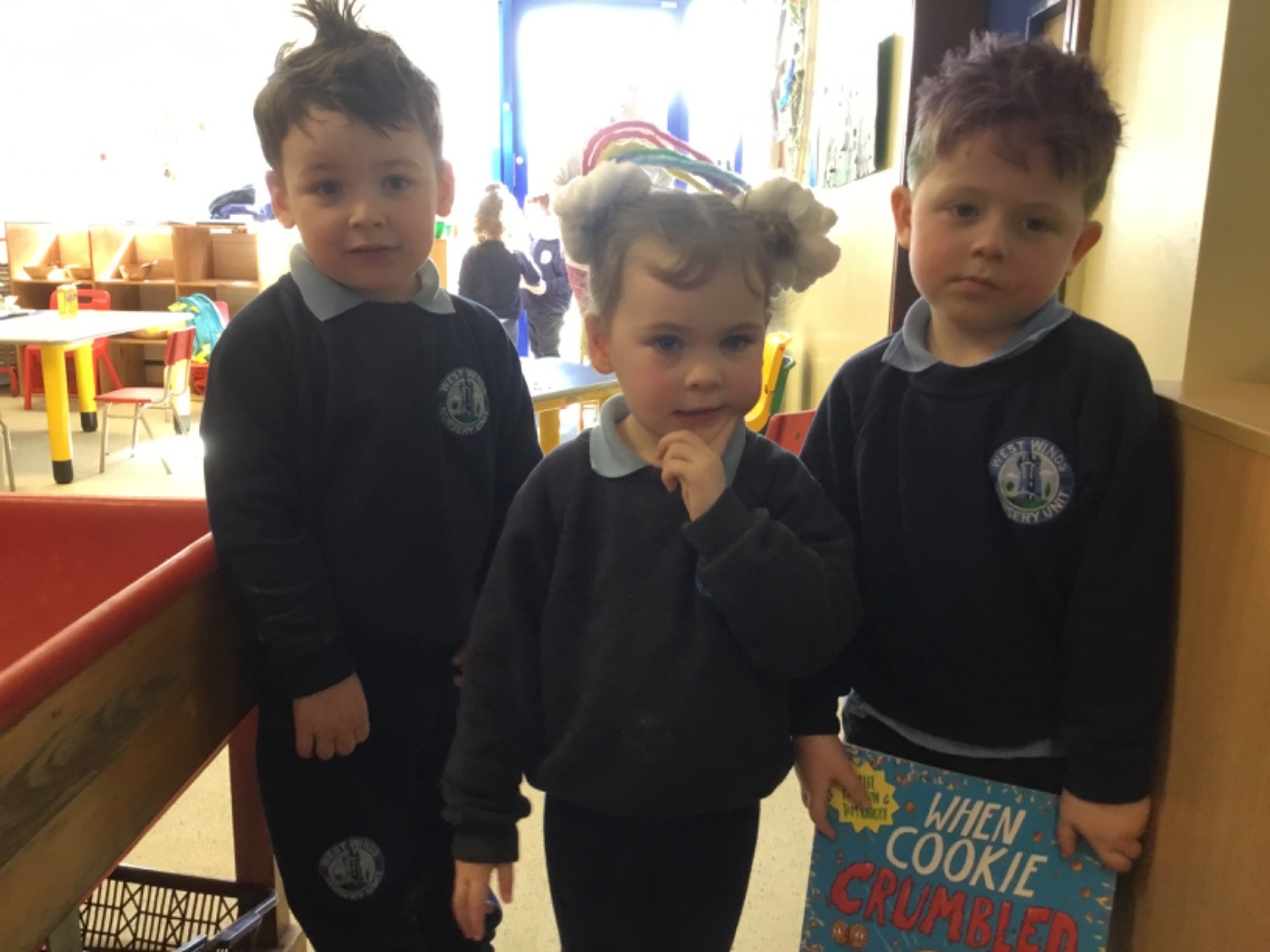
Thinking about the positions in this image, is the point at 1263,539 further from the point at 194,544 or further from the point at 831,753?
the point at 194,544

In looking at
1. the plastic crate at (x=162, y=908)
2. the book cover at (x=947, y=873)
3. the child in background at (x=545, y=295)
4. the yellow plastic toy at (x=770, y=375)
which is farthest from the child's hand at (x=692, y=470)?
the child in background at (x=545, y=295)

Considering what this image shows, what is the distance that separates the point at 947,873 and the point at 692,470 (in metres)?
0.48

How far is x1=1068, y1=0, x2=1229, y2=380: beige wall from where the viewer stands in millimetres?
1101

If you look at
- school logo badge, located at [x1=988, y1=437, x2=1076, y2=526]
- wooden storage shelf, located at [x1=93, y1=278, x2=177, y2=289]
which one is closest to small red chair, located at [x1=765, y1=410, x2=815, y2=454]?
school logo badge, located at [x1=988, y1=437, x2=1076, y2=526]

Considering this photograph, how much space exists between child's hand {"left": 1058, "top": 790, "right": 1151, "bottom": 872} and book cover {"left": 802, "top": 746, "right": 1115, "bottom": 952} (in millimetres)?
11

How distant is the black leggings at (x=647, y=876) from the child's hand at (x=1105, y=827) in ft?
0.97

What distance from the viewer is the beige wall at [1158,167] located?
3.61 feet

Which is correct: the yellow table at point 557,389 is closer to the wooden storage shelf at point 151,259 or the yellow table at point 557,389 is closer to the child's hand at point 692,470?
the child's hand at point 692,470

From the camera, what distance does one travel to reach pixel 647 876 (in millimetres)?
953

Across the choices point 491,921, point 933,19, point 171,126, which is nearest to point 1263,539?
point 491,921

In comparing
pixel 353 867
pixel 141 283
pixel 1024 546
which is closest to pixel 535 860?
pixel 353 867

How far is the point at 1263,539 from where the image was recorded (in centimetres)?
77

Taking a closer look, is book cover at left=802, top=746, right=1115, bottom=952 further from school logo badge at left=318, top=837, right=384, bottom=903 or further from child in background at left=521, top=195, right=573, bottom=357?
child in background at left=521, top=195, right=573, bottom=357

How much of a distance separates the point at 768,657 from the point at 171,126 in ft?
25.7
